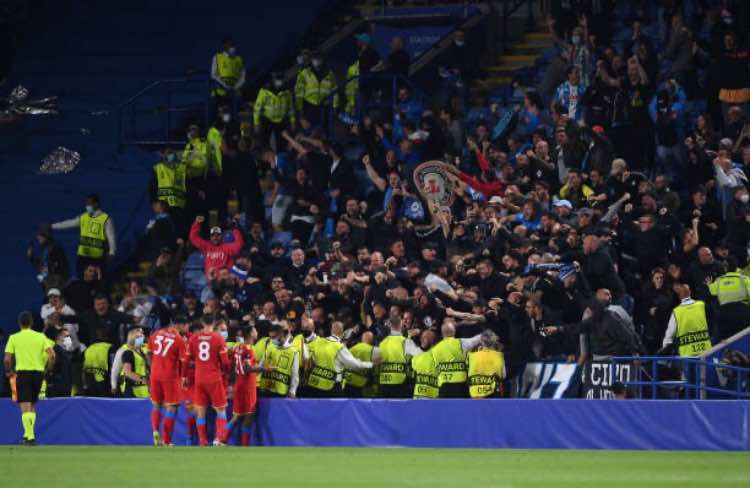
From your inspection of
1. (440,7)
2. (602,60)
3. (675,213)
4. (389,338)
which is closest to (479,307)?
(389,338)

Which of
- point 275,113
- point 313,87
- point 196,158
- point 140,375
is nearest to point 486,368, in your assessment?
point 140,375

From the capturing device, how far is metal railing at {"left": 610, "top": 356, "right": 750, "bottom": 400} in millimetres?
22547

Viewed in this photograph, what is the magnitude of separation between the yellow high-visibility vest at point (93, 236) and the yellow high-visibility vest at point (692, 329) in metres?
11.4

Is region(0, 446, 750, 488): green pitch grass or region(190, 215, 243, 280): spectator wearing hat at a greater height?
region(190, 215, 243, 280): spectator wearing hat

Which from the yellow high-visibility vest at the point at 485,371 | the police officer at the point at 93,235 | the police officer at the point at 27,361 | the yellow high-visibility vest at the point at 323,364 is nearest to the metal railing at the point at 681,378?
the yellow high-visibility vest at the point at 485,371

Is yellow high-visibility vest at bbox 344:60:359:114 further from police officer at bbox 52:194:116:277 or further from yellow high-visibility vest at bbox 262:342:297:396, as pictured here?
yellow high-visibility vest at bbox 262:342:297:396

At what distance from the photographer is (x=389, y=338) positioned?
2450 centimetres

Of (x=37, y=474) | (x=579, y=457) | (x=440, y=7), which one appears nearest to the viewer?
(x=37, y=474)

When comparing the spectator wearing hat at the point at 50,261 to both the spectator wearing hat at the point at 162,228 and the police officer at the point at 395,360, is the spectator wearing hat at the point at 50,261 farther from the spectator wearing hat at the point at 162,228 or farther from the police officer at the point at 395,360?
the police officer at the point at 395,360

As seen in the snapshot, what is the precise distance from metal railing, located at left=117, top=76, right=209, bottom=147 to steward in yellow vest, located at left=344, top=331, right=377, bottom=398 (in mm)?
9440

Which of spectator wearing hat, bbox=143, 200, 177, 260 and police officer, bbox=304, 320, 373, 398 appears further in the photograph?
spectator wearing hat, bbox=143, 200, 177, 260

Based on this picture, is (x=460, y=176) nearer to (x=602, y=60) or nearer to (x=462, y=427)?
(x=602, y=60)

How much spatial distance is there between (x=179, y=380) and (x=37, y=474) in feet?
24.0

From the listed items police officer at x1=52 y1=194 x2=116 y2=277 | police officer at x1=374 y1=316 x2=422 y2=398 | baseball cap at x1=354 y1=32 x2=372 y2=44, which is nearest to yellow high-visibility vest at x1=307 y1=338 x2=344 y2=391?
police officer at x1=374 y1=316 x2=422 y2=398
